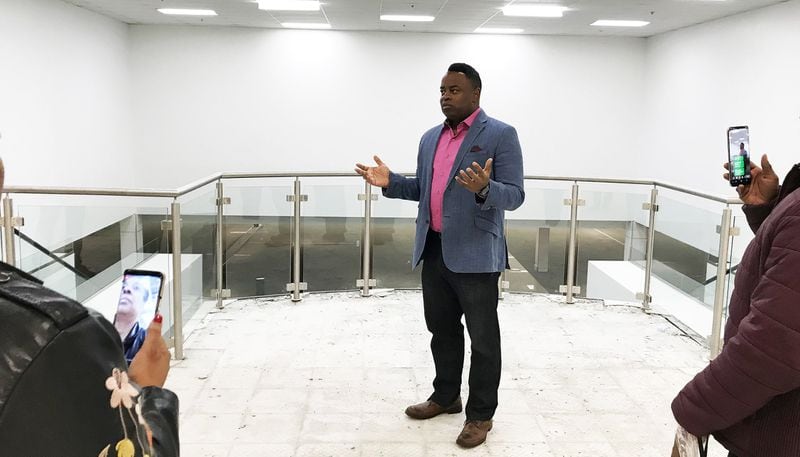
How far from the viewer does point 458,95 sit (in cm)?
293

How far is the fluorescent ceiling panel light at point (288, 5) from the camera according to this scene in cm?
860

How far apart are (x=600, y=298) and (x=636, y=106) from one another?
26.0ft

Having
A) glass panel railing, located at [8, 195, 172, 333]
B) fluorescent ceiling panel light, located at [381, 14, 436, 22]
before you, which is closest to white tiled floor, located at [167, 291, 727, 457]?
glass panel railing, located at [8, 195, 172, 333]

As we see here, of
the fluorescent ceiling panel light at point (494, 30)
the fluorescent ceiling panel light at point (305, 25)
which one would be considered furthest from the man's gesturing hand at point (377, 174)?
the fluorescent ceiling panel light at point (494, 30)

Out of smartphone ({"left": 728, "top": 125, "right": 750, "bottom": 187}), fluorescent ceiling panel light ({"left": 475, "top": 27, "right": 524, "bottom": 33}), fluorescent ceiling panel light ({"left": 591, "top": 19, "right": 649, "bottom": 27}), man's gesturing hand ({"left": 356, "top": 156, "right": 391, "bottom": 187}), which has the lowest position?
man's gesturing hand ({"left": 356, "top": 156, "right": 391, "bottom": 187})

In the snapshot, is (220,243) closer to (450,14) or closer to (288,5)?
(288,5)

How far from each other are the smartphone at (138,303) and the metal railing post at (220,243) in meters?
3.10

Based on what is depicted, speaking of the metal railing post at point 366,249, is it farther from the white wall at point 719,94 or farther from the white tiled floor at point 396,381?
the white wall at point 719,94

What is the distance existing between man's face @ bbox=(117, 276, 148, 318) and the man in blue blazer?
1.43 meters

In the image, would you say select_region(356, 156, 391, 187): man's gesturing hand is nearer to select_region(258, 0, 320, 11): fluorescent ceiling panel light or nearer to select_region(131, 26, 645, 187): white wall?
select_region(258, 0, 320, 11): fluorescent ceiling panel light

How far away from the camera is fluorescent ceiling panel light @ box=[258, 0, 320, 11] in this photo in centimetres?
860

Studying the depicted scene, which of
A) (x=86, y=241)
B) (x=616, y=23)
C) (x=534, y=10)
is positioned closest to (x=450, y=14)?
(x=534, y=10)

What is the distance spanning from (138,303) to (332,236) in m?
3.81

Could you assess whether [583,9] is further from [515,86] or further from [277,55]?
[277,55]
